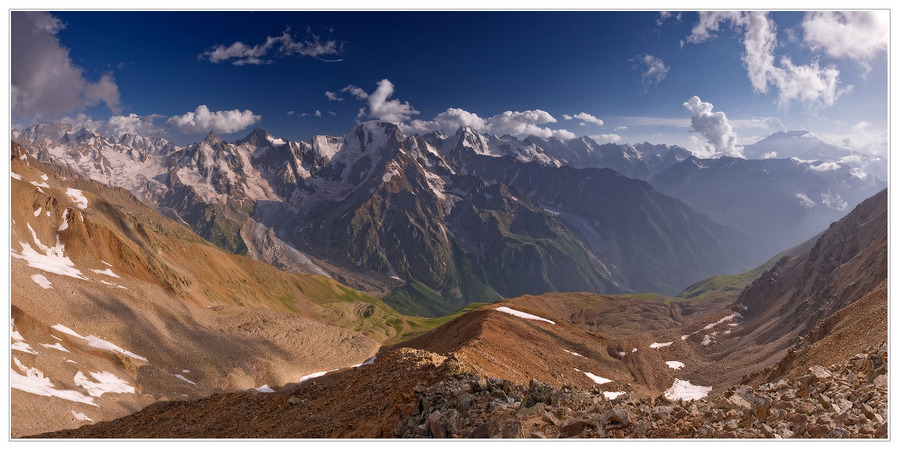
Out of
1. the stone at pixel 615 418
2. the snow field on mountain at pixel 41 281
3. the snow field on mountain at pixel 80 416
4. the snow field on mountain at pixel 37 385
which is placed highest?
the snow field on mountain at pixel 41 281

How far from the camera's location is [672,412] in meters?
15.1

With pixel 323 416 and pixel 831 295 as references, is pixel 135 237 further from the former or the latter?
pixel 831 295

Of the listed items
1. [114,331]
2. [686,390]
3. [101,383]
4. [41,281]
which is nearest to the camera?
[101,383]

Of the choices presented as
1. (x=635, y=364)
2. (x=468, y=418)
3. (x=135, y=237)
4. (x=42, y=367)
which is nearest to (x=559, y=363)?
(x=635, y=364)

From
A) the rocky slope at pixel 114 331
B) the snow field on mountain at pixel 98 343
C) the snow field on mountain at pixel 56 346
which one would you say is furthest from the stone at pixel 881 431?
the snow field on mountain at pixel 98 343

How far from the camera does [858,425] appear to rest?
1266 centimetres

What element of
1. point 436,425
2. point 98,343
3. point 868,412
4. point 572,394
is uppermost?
point 868,412

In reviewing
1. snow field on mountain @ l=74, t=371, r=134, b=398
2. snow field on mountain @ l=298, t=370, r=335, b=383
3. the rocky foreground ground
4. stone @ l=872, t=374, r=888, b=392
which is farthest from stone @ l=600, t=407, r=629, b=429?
snow field on mountain @ l=298, t=370, r=335, b=383

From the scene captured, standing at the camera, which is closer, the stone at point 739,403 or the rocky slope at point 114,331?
the stone at point 739,403

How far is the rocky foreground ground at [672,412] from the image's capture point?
43.4ft

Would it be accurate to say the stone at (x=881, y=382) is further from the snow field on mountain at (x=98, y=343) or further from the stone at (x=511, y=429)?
the snow field on mountain at (x=98, y=343)

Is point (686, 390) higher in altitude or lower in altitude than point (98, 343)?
lower

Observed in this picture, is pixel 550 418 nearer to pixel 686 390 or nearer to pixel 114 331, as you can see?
pixel 686 390

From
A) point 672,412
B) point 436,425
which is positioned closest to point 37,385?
point 436,425
